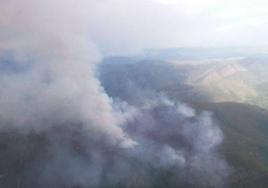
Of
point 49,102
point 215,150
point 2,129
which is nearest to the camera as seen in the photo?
point 215,150

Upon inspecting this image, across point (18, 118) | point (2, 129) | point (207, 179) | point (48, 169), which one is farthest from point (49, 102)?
point (207, 179)

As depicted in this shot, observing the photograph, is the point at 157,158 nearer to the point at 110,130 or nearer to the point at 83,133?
the point at 110,130

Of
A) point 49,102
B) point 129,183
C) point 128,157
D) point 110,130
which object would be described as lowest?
point 129,183

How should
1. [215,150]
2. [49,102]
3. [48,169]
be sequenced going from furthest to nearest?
[49,102] < [215,150] < [48,169]

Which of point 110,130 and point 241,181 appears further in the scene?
point 110,130

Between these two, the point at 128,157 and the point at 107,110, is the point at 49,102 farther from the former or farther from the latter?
the point at 128,157

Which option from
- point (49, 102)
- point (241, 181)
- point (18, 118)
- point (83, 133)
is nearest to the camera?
point (241, 181)

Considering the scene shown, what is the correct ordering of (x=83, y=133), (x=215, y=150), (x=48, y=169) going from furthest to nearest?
(x=83, y=133), (x=215, y=150), (x=48, y=169)

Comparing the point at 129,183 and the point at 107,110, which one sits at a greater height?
the point at 107,110

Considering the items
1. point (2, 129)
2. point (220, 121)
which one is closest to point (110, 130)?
point (2, 129)
